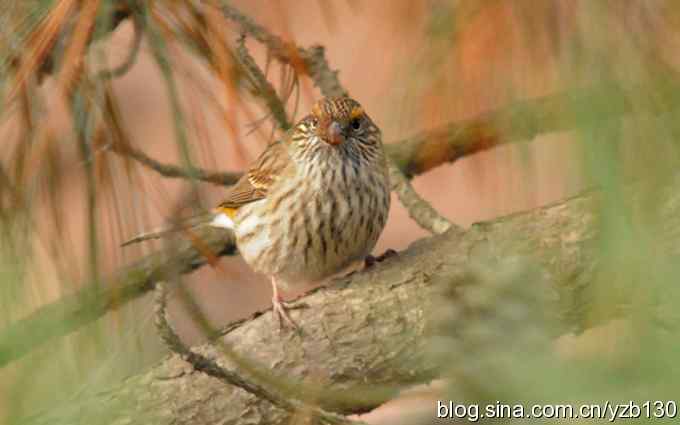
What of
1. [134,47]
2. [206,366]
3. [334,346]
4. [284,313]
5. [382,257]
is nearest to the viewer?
[134,47]

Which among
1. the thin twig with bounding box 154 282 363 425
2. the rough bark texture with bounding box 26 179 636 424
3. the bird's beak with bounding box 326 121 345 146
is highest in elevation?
the bird's beak with bounding box 326 121 345 146

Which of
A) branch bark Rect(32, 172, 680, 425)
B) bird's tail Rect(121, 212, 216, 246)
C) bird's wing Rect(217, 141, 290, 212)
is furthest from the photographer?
bird's wing Rect(217, 141, 290, 212)

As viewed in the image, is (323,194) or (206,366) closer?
(206,366)

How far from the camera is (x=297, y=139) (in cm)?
322

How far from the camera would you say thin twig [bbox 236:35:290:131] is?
1.53 m

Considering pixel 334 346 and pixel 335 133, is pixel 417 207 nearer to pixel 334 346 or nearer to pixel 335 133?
pixel 335 133

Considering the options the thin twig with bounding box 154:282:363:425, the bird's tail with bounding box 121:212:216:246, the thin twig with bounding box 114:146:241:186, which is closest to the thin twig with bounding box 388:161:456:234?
the thin twig with bounding box 154:282:363:425

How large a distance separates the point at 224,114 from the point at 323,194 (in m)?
1.87

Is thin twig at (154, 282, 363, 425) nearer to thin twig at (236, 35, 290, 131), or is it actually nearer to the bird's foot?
thin twig at (236, 35, 290, 131)

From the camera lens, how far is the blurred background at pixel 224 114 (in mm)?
1148

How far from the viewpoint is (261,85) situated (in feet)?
5.26

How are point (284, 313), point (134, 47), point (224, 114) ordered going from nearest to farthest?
point (224, 114) → point (134, 47) → point (284, 313)

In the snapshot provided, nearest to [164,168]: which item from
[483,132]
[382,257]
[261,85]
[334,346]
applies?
[261,85]

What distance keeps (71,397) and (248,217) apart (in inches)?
65.7
